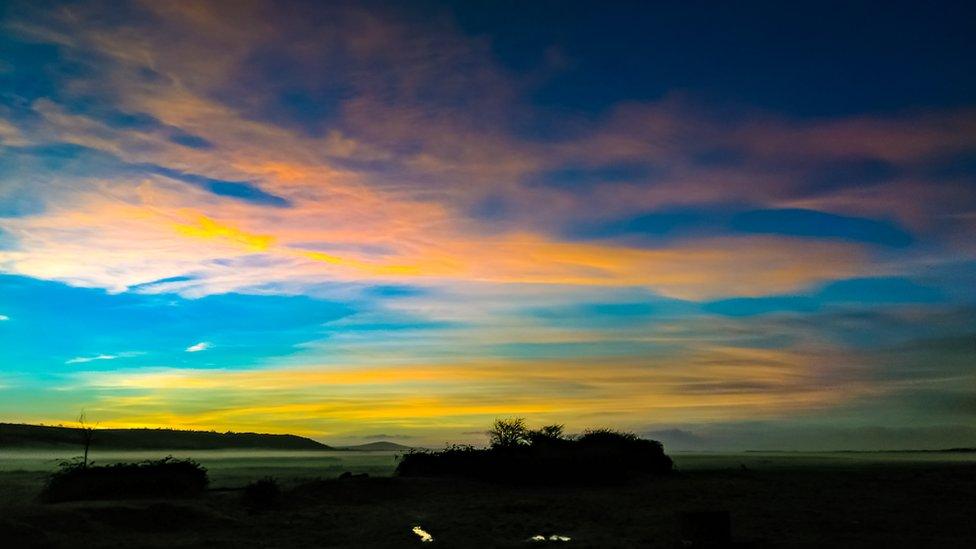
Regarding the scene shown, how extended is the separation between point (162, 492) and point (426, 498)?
945 cm

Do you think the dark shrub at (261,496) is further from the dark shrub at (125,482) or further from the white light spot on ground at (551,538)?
the white light spot on ground at (551,538)

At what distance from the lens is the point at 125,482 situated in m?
25.0

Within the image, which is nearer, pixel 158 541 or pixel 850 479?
pixel 158 541

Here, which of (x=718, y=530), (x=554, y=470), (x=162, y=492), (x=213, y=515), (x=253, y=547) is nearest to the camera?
(x=718, y=530)

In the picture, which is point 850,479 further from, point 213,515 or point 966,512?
point 213,515

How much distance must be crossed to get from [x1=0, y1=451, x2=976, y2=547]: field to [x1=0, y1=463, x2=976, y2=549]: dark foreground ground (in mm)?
45

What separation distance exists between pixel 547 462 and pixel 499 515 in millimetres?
10429

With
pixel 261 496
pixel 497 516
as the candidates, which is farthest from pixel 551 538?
pixel 261 496

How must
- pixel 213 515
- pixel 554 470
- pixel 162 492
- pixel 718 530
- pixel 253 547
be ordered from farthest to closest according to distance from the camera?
pixel 554 470
pixel 162 492
pixel 213 515
pixel 253 547
pixel 718 530

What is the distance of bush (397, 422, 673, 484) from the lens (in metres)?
A: 31.5

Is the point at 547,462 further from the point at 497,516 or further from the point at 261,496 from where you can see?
the point at 261,496

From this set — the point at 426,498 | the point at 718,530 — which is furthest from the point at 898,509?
the point at 426,498

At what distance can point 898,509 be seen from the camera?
2225 centimetres

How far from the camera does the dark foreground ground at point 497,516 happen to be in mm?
17375
